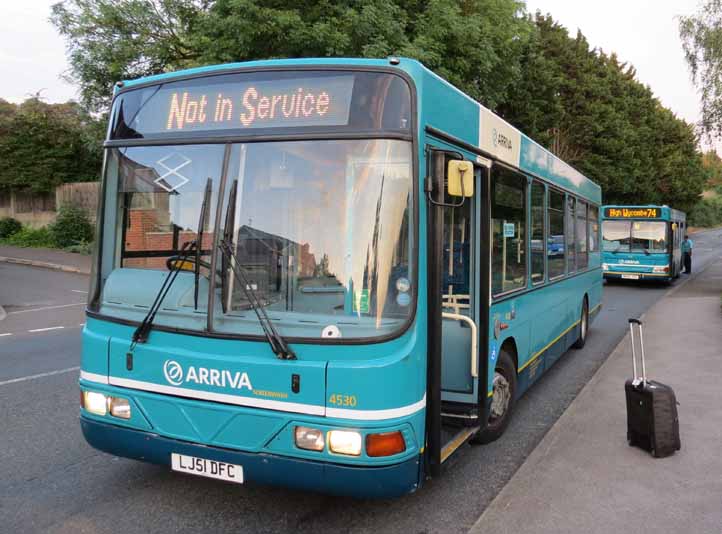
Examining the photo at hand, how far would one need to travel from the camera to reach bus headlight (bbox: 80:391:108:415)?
410 cm

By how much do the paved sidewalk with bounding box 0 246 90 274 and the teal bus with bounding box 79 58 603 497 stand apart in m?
19.9

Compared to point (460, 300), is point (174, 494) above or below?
below

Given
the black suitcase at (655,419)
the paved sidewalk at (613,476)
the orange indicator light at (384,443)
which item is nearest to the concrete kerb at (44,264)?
the paved sidewalk at (613,476)

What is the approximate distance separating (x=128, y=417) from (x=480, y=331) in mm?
2608

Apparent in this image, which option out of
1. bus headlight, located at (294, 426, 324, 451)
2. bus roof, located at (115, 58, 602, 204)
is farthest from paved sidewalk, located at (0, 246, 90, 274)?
bus headlight, located at (294, 426, 324, 451)

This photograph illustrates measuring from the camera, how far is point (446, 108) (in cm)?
427

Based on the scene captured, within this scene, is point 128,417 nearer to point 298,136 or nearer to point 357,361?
point 357,361

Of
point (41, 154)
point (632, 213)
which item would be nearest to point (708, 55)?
point (632, 213)

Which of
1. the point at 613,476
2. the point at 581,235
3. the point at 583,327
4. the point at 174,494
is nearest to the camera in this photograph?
the point at 174,494

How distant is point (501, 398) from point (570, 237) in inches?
150

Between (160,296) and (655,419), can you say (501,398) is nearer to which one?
(655,419)

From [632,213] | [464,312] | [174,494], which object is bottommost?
[174,494]

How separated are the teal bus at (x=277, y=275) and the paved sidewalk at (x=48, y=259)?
19.9 m

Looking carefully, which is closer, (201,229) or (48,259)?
(201,229)
